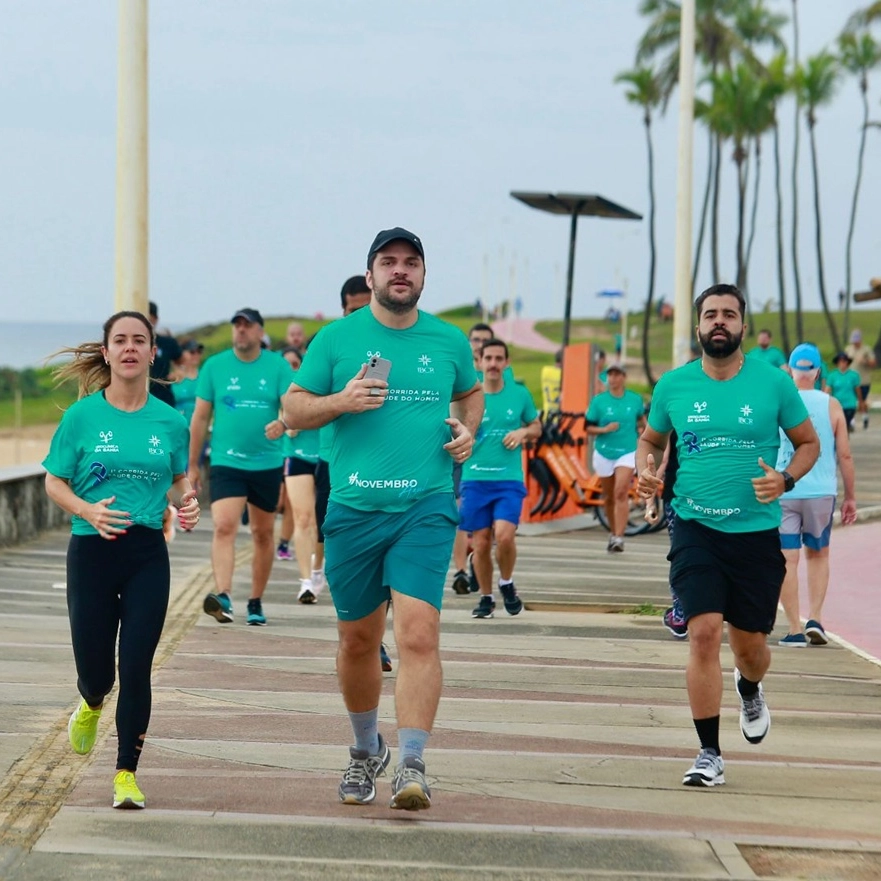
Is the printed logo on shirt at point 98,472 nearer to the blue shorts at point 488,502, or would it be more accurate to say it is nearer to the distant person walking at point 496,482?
the distant person walking at point 496,482

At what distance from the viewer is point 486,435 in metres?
12.8

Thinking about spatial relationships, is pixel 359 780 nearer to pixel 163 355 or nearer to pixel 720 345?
pixel 720 345

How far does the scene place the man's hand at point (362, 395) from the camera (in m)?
6.34

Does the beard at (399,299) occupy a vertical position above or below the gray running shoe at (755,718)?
above

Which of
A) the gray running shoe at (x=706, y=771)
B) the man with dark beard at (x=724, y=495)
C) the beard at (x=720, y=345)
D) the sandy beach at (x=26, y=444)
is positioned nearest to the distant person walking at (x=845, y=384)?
the sandy beach at (x=26, y=444)

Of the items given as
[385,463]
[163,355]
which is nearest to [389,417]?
[385,463]

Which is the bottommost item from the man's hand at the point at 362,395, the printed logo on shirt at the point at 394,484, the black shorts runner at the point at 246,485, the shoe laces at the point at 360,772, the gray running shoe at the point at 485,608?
the gray running shoe at the point at 485,608

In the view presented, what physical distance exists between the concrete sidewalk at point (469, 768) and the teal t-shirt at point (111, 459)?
1.10 meters

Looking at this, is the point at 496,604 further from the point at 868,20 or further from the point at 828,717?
the point at 868,20

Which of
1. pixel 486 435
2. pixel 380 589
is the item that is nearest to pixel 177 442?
pixel 380 589

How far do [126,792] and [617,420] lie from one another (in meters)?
13.1

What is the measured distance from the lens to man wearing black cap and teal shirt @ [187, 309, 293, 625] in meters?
11.8

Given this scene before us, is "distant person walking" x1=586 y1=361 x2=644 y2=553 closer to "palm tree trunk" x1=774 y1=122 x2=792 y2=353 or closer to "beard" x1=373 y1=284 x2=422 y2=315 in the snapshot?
"beard" x1=373 y1=284 x2=422 y2=315

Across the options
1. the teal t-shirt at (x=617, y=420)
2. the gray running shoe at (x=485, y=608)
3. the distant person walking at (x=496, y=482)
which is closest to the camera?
the gray running shoe at (x=485, y=608)
